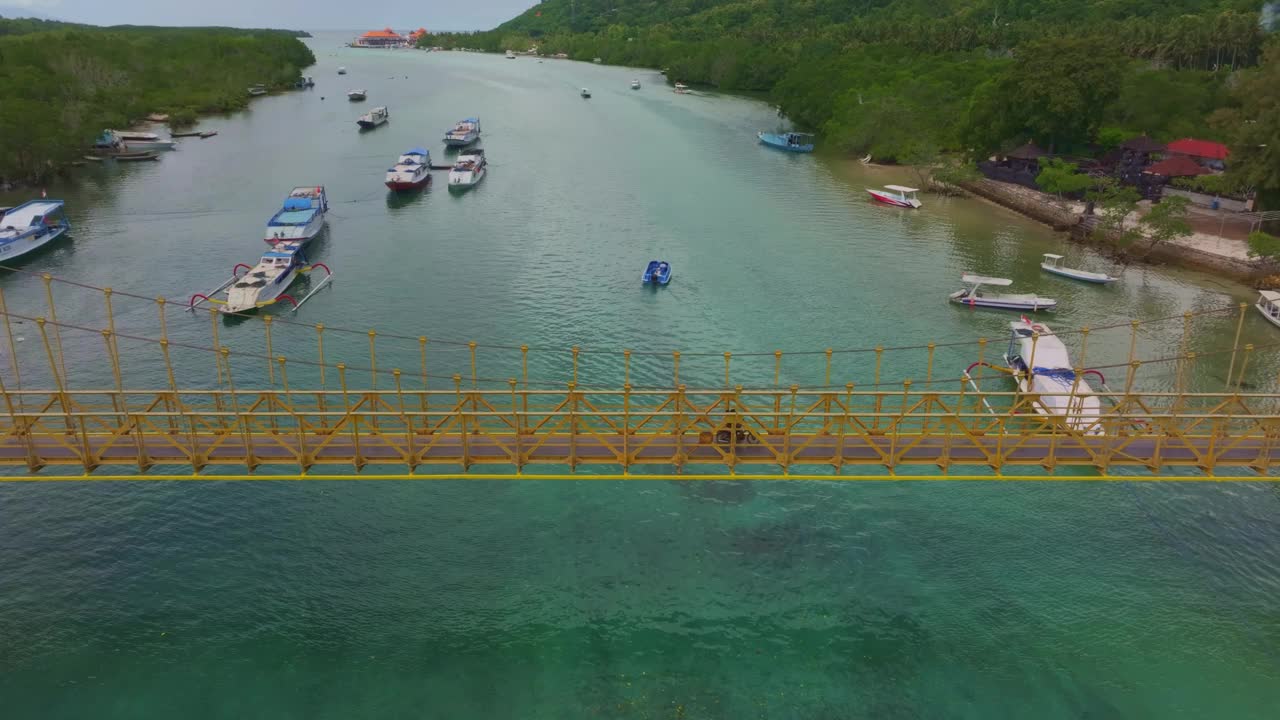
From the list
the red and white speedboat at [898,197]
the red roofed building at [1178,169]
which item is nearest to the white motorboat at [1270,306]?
the red roofed building at [1178,169]

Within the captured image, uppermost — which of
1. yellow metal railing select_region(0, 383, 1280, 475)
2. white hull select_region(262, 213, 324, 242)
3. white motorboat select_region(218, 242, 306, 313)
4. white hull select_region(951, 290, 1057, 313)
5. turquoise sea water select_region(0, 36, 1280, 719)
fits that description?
yellow metal railing select_region(0, 383, 1280, 475)

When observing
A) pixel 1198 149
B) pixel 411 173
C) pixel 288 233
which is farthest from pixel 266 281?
pixel 1198 149

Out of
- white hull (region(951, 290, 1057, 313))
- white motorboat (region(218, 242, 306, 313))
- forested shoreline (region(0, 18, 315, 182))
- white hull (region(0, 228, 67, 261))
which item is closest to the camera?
white motorboat (region(218, 242, 306, 313))

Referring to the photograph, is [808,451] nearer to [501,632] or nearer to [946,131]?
[501,632]

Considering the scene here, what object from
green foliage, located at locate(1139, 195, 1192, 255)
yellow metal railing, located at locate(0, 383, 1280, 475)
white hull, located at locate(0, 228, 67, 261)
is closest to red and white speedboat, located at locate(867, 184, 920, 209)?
green foliage, located at locate(1139, 195, 1192, 255)

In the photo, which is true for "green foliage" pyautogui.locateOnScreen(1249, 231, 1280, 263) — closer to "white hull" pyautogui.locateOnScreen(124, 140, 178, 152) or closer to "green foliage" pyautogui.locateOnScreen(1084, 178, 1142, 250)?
"green foliage" pyautogui.locateOnScreen(1084, 178, 1142, 250)

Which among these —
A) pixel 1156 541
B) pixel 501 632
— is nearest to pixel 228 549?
pixel 501 632
